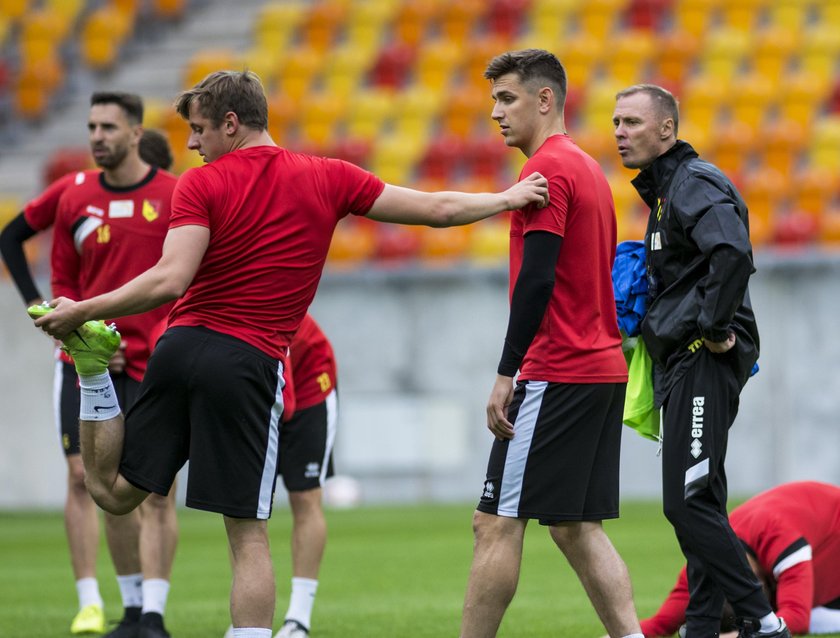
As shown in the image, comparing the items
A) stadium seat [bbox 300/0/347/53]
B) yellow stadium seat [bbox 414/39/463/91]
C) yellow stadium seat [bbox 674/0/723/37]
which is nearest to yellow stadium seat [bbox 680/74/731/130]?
yellow stadium seat [bbox 674/0/723/37]

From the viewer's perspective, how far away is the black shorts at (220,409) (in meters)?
5.05

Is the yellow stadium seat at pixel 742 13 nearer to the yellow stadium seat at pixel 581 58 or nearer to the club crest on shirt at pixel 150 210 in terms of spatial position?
the yellow stadium seat at pixel 581 58

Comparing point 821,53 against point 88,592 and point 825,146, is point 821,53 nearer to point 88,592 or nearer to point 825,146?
point 825,146

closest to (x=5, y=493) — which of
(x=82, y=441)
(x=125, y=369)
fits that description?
(x=125, y=369)

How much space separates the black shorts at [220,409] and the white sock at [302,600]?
1.74m

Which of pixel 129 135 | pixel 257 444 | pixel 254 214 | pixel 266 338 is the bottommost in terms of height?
pixel 257 444

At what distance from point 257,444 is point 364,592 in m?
3.59

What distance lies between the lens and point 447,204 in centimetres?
530

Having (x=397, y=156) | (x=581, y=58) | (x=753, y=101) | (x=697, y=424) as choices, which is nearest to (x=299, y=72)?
(x=397, y=156)

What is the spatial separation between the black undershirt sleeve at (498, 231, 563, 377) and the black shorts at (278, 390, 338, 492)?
2186 mm

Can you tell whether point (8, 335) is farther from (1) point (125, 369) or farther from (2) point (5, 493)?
(1) point (125, 369)

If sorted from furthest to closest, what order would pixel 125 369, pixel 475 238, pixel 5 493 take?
pixel 475 238, pixel 5 493, pixel 125 369

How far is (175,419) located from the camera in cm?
519

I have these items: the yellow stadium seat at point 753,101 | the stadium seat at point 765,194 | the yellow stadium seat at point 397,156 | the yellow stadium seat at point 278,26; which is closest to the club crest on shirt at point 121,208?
the stadium seat at point 765,194
